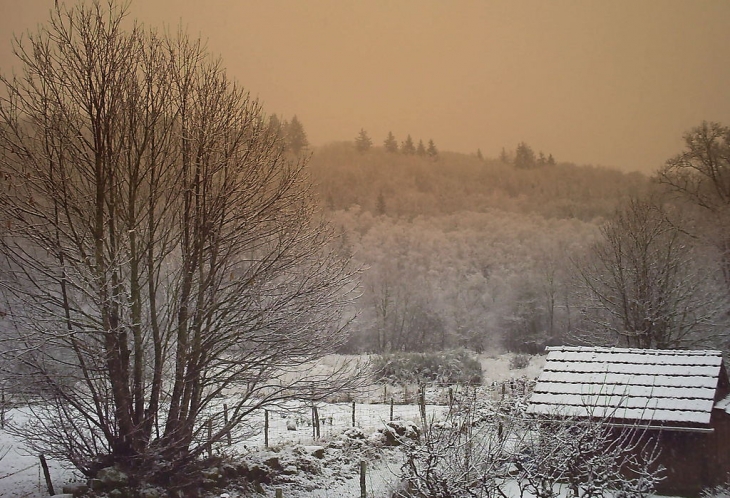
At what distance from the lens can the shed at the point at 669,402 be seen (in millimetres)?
9641

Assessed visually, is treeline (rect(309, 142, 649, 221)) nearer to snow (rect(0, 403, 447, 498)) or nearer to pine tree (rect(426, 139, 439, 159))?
pine tree (rect(426, 139, 439, 159))

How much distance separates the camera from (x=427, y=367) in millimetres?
28156

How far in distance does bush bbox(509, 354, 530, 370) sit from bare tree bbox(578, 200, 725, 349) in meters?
8.90

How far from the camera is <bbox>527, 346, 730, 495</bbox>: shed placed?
9641 mm

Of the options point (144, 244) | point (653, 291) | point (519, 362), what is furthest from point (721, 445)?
point (519, 362)

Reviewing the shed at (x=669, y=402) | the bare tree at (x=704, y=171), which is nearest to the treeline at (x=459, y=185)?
the bare tree at (x=704, y=171)

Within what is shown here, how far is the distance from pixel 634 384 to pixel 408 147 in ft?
222

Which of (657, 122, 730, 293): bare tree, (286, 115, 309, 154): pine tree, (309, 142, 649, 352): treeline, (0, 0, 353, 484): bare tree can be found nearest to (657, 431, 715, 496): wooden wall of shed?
(0, 0, 353, 484): bare tree

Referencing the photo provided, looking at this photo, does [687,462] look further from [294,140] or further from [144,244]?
[294,140]

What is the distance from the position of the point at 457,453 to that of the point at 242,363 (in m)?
4.44

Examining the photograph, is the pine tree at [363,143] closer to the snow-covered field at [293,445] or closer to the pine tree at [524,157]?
the pine tree at [524,157]

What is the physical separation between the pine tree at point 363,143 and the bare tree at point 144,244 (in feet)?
195

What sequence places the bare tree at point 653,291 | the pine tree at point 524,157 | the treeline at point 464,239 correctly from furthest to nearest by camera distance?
the pine tree at point 524,157 → the treeline at point 464,239 → the bare tree at point 653,291

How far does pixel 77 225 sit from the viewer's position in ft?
27.9
